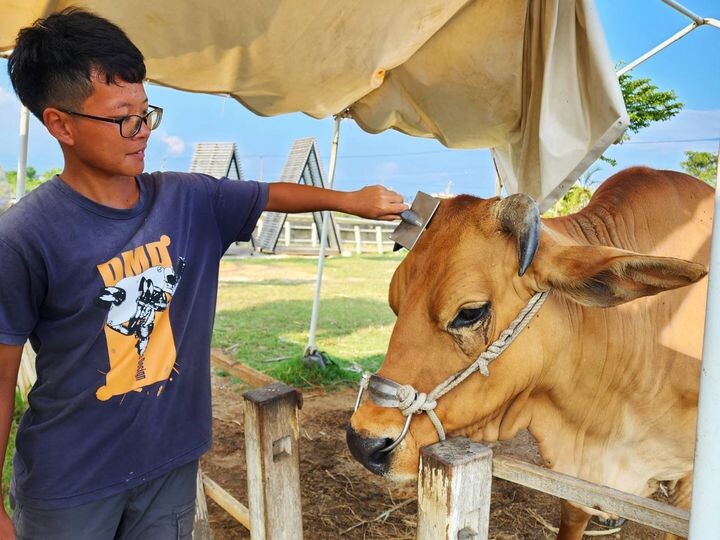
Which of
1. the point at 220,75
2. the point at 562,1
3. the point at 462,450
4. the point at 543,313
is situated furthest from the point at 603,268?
the point at 220,75

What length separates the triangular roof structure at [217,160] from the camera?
56.5ft

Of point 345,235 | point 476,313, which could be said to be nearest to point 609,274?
point 476,313

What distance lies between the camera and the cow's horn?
189 centimetres

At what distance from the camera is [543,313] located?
204 centimetres

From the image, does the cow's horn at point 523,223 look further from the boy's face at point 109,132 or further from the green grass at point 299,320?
the green grass at point 299,320

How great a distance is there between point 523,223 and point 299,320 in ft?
25.5

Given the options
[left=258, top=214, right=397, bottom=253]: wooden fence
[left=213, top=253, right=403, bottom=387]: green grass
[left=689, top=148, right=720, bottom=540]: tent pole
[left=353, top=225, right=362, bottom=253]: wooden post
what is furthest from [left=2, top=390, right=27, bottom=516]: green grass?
[left=353, top=225, right=362, bottom=253]: wooden post

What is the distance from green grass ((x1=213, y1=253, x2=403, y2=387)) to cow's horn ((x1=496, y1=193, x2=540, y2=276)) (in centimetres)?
428

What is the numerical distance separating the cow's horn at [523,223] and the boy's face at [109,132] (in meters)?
1.20

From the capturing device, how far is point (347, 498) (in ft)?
12.6

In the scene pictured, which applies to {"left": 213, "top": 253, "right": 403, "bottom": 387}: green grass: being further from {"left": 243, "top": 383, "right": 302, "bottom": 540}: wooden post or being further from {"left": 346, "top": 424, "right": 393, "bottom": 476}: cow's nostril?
{"left": 346, "top": 424, "right": 393, "bottom": 476}: cow's nostril

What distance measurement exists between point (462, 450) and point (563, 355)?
0.88m

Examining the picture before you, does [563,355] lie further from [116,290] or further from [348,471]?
[348,471]

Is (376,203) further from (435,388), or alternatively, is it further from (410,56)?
(410,56)
